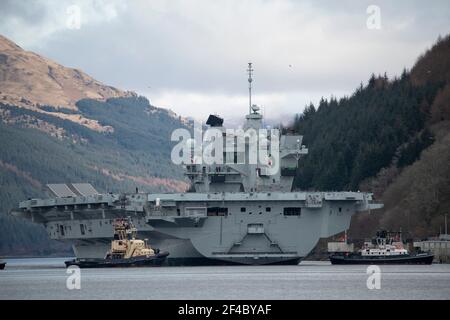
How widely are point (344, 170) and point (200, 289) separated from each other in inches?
2897

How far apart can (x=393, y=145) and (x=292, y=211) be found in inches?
2090

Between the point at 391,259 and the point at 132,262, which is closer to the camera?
the point at 132,262

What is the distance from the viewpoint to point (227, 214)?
8106 centimetres

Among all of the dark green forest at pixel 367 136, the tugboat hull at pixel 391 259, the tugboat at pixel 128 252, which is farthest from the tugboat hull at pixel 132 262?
the dark green forest at pixel 367 136

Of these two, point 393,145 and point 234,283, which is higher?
point 393,145

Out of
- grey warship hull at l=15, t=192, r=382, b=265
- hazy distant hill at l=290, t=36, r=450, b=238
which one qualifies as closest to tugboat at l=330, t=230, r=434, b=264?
grey warship hull at l=15, t=192, r=382, b=265

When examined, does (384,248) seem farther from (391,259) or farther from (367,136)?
(367,136)

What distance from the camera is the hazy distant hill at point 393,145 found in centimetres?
10888

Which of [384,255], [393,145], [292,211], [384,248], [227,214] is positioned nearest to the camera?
[227,214]

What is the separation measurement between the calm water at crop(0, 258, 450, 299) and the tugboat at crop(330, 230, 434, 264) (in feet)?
13.3

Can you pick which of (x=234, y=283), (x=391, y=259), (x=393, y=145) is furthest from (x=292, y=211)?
(x=393, y=145)

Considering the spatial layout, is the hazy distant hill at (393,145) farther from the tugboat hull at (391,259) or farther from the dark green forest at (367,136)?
the tugboat hull at (391,259)

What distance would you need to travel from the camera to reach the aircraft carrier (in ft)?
264
